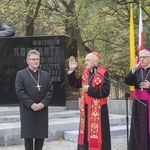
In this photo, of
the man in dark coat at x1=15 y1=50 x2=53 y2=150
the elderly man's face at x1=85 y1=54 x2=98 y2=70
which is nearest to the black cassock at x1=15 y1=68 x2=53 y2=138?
the man in dark coat at x1=15 y1=50 x2=53 y2=150

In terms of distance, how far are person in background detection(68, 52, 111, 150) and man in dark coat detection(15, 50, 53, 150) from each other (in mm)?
533

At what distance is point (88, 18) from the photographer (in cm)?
1686

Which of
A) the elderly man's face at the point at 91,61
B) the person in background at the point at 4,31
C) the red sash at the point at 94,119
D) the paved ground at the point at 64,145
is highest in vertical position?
the person in background at the point at 4,31

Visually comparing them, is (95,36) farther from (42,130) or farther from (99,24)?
(42,130)

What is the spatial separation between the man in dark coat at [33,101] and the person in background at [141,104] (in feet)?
4.49

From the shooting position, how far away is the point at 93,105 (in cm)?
632

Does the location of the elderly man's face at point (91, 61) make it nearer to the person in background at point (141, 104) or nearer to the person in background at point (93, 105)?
the person in background at point (93, 105)

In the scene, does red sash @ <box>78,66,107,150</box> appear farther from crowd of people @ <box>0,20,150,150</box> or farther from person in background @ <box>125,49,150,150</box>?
person in background @ <box>125,49,150,150</box>

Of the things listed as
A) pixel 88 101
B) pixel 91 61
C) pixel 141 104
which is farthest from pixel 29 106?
pixel 141 104

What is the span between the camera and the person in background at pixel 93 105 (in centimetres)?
615

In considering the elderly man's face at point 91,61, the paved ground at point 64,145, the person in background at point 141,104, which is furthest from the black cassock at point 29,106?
the paved ground at point 64,145

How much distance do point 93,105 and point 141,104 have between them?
778 millimetres

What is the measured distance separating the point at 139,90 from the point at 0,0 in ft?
48.8

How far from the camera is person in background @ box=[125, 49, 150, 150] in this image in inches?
248
